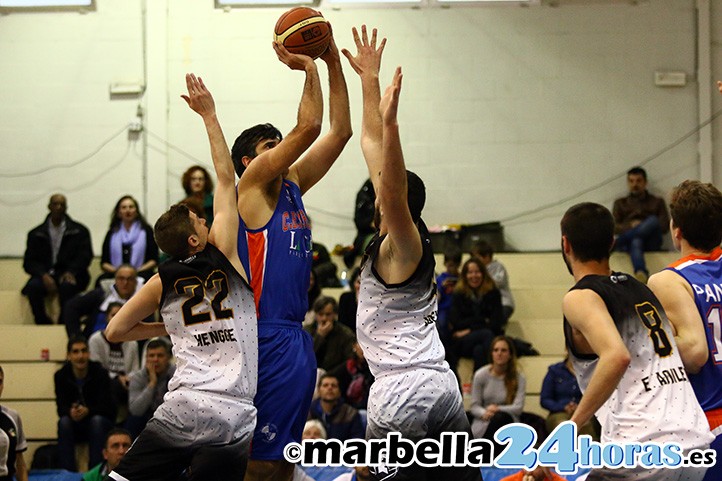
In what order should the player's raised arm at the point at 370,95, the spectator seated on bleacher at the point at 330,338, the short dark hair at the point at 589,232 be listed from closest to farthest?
the short dark hair at the point at 589,232, the player's raised arm at the point at 370,95, the spectator seated on bleacher at the point at 330,338

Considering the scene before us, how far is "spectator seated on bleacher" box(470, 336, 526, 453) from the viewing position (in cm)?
1011

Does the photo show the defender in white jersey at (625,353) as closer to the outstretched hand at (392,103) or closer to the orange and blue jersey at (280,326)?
the outstretched hand at (392,103)

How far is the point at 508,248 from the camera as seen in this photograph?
14.7 meters

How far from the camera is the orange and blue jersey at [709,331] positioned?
15.5 ft

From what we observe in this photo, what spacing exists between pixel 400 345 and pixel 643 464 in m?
1.24

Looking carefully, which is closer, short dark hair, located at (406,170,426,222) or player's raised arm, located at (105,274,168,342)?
short dark hair, located at (406,170,426,222)

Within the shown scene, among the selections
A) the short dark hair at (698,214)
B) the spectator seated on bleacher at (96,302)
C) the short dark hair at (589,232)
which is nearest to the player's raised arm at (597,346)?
the short dark hair at (589,232)

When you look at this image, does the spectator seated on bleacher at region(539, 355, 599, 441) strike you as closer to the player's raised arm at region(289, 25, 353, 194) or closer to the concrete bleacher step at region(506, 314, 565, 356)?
the concrete bleacher step at region(506, 314, 565, 356)

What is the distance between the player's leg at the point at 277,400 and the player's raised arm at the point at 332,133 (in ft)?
3.12

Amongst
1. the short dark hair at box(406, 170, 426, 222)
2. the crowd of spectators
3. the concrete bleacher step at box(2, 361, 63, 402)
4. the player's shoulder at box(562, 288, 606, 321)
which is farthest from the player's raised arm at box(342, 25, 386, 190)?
the concrete bleacher step at box(2, 361, 63, 402)

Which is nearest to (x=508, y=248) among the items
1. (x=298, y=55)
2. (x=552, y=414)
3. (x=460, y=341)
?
(x=460, y=341)

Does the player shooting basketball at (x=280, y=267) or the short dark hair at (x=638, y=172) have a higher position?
the short dark hair at (x=638, y=172)

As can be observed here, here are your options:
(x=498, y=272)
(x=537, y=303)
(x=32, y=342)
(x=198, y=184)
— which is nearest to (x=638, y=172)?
(x=537, y=303)

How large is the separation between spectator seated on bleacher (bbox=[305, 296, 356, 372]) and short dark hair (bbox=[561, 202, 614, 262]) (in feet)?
20.9
